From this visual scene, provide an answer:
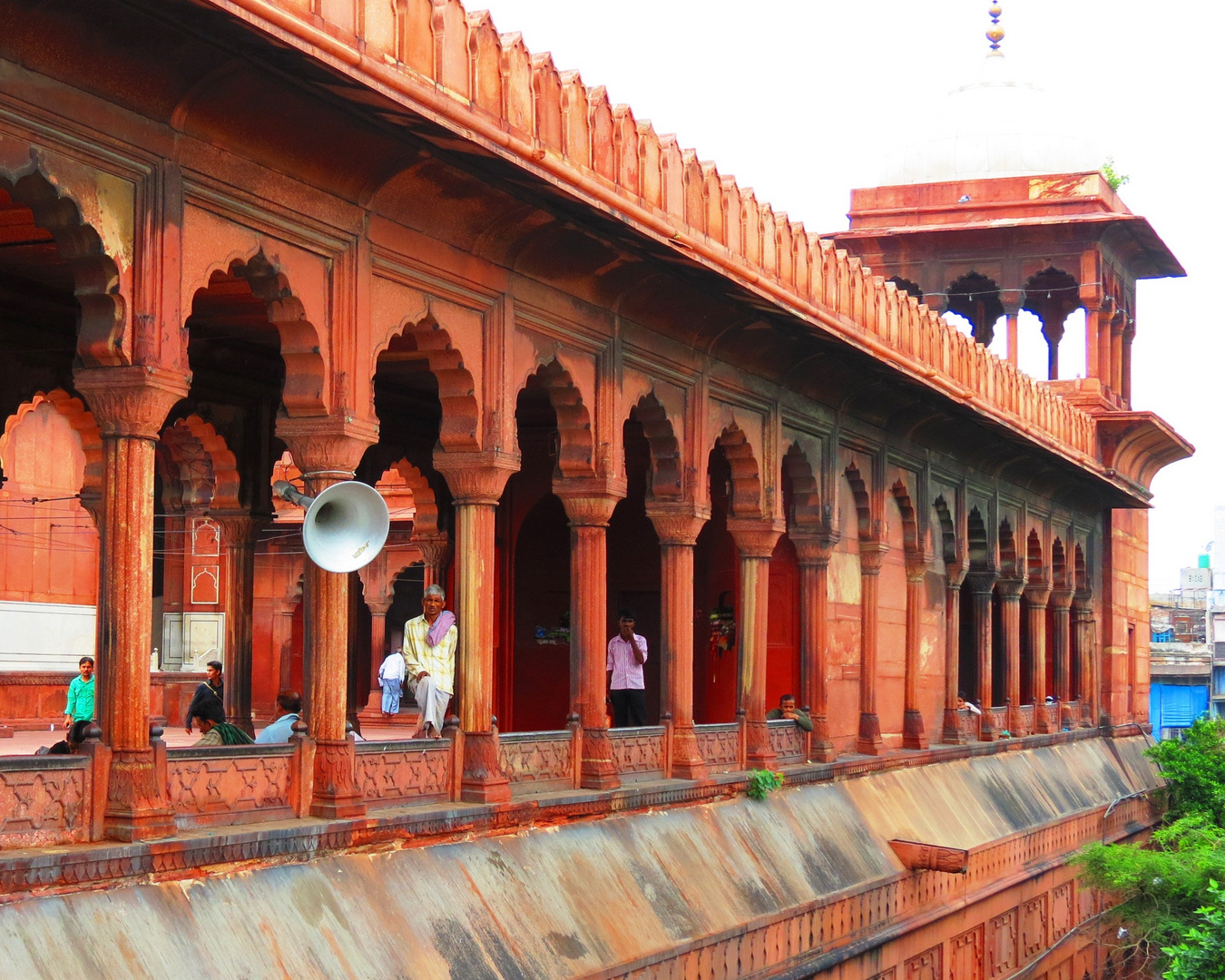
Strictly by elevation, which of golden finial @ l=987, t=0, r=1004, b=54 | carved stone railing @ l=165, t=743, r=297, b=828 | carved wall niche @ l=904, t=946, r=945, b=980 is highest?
golden finial @ l=987, t=0, r=1004, b=54

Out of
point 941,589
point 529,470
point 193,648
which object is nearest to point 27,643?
point 193,648

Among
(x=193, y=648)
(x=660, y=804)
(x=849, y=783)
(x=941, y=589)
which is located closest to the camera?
(x=660, y=804)

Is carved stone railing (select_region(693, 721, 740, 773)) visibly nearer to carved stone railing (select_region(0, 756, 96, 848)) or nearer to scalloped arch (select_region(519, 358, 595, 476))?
scalloped arch (select_region(519, 358, 595, 476))

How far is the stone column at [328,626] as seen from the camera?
8.35 meters

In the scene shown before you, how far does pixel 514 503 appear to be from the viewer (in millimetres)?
16172

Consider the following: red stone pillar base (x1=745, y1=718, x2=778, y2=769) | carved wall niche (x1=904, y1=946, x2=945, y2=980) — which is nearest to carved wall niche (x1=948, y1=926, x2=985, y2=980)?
carved wall niche (x1=904, y1=946, x2=945, y2=980)

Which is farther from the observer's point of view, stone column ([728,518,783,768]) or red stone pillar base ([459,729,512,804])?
stone column ([728,518,783,768])

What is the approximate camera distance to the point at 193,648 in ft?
83.6

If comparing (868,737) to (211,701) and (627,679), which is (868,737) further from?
(211,701)

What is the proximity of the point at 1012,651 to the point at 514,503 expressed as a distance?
7467 mm

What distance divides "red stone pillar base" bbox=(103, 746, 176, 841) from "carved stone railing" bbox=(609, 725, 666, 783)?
4.15 m

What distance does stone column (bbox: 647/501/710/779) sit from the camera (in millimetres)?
12023

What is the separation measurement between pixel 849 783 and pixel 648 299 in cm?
518

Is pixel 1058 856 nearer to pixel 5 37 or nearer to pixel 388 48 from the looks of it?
pixel 388 48
